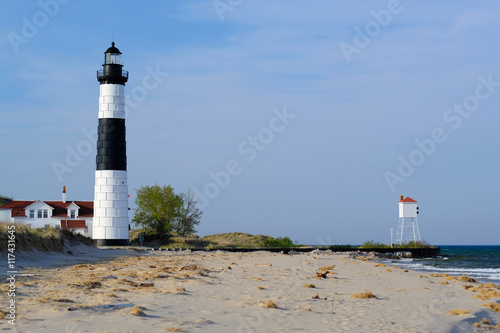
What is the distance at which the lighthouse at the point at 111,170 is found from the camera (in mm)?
43812

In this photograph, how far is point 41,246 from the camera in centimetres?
2592

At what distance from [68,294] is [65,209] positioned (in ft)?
164

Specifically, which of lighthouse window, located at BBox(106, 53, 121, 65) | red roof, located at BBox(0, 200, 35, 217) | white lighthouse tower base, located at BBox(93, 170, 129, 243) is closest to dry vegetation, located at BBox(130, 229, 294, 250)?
white lighthouse tower base, located at BBox(93, 170, 129, 243)

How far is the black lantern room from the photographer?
44969 millimetres

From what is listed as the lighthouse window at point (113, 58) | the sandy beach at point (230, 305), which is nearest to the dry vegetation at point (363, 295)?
the sandy beach at point (230, 305)

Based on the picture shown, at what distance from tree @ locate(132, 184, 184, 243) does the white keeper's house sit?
19.6 ft

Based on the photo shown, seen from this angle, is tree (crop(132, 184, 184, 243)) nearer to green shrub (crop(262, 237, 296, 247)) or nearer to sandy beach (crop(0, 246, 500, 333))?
green shrub (crop(262, 237, 296, 247))

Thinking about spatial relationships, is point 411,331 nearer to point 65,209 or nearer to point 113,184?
point 113,184

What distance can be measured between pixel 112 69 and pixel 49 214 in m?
21.7

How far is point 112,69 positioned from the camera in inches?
1772

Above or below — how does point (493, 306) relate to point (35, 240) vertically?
below

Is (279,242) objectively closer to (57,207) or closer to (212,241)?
(212,241)

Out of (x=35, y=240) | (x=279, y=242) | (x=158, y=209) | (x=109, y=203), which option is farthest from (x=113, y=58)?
(x=279, y=242)

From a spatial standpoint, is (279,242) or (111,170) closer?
(111,170)
